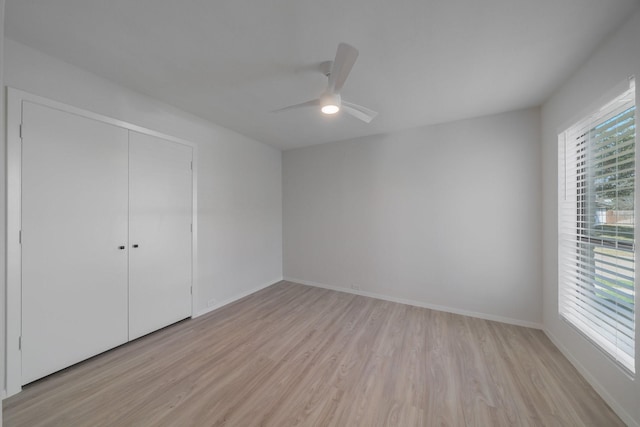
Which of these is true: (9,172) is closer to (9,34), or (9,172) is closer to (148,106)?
(9,34)

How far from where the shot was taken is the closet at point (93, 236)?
203 cm

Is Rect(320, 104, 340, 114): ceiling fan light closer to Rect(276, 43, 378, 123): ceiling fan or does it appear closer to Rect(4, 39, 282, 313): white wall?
Rect(276, 43, 378, 123): ceiling fan

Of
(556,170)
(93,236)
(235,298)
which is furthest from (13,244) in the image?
(556,170)

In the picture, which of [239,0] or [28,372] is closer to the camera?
[239,0]

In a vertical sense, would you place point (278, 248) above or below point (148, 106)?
below

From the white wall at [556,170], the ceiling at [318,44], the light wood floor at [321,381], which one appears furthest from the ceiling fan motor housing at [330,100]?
the light wood floor at [321,381]

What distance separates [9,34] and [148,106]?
96cm

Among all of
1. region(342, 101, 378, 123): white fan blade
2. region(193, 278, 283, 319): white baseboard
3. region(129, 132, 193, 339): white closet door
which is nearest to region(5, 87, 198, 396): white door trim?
→ region(129, 132, 193, 339): white closet door

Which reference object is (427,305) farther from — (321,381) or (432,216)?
(321,381)

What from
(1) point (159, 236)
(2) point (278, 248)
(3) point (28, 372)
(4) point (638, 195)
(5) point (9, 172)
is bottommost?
(3) point (28, 372)

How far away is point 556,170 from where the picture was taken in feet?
8.38

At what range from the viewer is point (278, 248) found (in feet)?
15.3

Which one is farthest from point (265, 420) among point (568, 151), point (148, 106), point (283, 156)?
point (283, 156)

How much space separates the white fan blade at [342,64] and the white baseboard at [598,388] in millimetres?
2946
